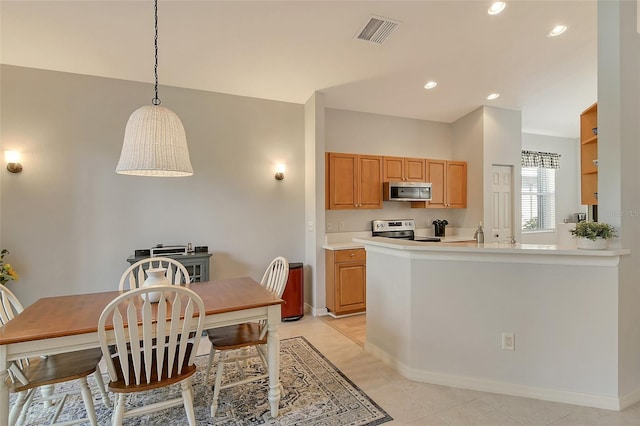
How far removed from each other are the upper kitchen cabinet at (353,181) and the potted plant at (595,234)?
267 cm

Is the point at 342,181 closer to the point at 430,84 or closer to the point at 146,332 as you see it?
the point at 430,84

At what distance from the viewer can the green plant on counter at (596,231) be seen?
2064 mm

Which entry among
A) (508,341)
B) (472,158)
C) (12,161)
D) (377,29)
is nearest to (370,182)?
(472,158)

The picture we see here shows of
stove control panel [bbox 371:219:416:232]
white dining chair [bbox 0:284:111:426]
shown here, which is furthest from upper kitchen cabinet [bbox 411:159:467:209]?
white dining chair [bbox 0:284:111:426]

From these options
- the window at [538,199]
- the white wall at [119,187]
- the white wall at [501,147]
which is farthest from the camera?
the window at [538,199]

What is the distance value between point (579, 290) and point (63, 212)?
4.71m

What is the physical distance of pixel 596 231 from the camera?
2.08 metres

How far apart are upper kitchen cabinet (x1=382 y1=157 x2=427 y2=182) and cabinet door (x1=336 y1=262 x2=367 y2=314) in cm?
146

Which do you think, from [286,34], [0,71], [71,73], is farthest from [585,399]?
[0,71]

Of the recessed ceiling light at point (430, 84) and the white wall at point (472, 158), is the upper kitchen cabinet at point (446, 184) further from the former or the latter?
the recessed ceiling light at point (430, 84)

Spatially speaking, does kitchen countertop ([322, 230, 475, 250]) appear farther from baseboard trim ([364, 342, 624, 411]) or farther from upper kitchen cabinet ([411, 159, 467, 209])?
baseboard trim ([364, 342, 624, 411])

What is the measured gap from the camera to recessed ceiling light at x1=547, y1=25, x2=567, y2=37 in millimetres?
3303

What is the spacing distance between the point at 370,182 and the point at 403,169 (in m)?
0.65

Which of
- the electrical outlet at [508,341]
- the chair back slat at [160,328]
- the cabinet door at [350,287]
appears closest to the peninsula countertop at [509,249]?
the electrical outlet at [508,341]
